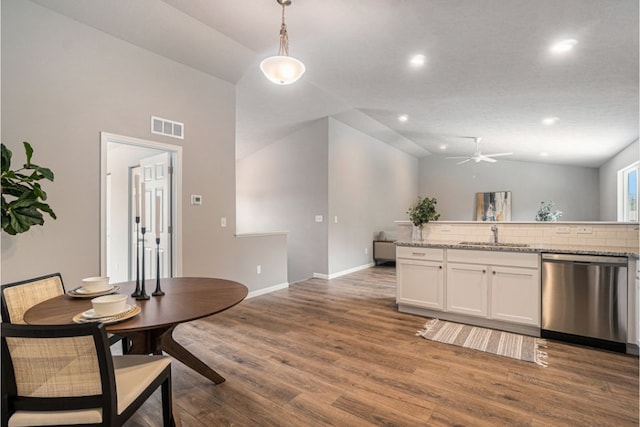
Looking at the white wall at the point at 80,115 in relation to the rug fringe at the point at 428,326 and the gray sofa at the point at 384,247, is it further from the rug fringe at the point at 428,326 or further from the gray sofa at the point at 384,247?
the gray sofa at the point at 384,247

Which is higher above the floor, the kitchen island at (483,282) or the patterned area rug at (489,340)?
the kitchen island at (483,282)

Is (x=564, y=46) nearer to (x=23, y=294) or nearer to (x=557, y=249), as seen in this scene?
(x=557, y=249)

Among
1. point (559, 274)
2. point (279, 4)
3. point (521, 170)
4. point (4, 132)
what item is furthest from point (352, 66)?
point (521, 170)

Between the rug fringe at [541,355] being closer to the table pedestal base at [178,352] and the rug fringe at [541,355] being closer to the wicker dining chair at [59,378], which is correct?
the table pedestal base at [178,352]

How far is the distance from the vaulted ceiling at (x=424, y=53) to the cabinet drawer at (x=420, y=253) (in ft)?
7.00

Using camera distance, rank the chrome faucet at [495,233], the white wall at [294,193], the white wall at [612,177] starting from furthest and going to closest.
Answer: the white wall at [294,193]
the white wall at [612,177]
the chrome faucet at [495,233]

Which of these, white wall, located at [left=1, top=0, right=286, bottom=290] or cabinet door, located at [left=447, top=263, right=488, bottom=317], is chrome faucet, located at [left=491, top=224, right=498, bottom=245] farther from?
white wall, located at [left=1, top=0, right=286, bottom=290]

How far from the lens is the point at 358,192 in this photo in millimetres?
6961

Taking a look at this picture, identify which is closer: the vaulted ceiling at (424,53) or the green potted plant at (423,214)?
the vaulted ceiling at (424,53)

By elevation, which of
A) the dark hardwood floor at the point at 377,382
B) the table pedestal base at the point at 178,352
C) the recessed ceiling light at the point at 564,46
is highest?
the recessed ceiling light at the point at 564,46

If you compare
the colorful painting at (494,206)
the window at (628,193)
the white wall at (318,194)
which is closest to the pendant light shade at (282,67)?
the white wall at (318,194)

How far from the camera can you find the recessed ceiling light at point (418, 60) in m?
3.37

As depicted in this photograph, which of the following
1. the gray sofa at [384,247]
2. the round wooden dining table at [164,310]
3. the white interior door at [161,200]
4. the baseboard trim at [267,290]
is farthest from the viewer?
the gray sofa at [384,247]

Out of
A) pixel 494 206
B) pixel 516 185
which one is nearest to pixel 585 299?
pixel 494 206
